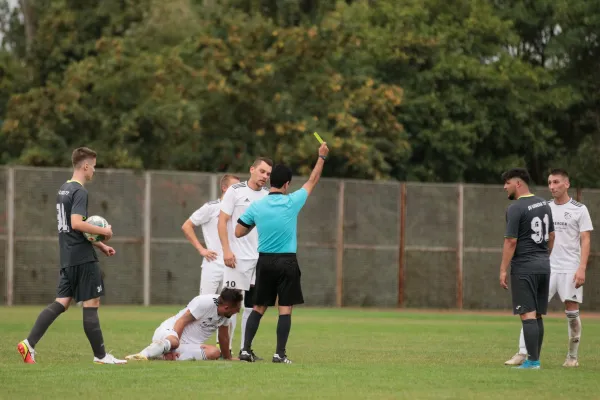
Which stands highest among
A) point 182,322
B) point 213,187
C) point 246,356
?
point 213,187

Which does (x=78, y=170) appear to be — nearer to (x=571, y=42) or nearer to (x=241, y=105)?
(x=241, y=105)

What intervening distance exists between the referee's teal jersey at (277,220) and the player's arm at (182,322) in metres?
1.20

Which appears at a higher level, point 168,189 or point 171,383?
Result: point 168,189

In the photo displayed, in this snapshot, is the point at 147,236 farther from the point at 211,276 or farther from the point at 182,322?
the point at 182,322

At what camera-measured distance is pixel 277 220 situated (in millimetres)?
13133

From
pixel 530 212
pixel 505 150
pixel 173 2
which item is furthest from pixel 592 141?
pixel 530 212

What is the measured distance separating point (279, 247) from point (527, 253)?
2760 mm

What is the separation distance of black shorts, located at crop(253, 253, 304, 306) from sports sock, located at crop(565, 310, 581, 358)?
3.41 metres

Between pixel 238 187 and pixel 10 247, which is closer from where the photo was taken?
pixel 238 187

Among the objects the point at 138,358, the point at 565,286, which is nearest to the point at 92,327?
the point at 138,358

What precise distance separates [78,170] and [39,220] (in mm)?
15068

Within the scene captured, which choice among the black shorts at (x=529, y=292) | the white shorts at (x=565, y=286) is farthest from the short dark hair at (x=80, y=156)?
the white shorts at (x=565, y=286)

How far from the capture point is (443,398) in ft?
33.4

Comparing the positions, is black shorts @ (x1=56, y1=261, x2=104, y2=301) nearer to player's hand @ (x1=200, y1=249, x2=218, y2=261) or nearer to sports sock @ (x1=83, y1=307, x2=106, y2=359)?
sports sock @ (x1=83, y1=307, x2=106, y2=359)
